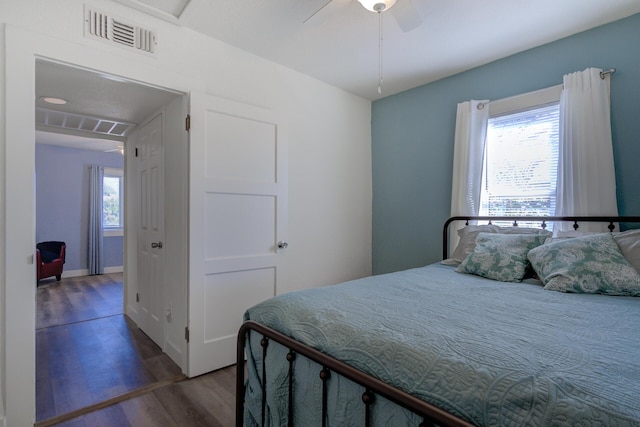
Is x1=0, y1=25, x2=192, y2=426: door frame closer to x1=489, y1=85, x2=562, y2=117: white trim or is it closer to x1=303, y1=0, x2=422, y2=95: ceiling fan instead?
x1=303, y1=0, x2=422, y2=95: ceiling fan

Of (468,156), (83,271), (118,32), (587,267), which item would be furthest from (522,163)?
(83,271)

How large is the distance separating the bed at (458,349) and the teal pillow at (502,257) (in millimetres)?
85

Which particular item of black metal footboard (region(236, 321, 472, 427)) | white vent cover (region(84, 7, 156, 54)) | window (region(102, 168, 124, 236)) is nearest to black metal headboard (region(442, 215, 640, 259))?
black metal footboard (region(236, 321, 472, 427))

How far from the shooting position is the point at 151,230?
9.77ft

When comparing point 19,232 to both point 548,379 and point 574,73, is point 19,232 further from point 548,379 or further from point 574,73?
point 574,73

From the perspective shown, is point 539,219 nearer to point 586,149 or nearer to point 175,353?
point 586,149

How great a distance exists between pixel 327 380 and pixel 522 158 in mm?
2451

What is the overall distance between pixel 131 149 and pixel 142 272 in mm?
1339

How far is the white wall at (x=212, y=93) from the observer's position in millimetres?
1654

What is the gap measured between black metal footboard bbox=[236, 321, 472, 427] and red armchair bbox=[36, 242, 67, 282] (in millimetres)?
5241

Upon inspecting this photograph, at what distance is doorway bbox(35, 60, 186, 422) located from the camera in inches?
84.0

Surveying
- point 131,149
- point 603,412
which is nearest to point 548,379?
point 603,412

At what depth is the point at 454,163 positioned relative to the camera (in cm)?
291

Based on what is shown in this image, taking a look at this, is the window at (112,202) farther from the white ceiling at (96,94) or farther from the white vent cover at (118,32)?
the white vent cover at (118,32)
